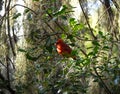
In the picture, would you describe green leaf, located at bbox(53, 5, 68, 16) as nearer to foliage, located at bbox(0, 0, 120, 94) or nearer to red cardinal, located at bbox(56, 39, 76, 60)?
foliage, located at bbox(0, 0, 120, 94)

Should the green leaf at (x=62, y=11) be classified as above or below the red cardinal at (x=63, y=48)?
above

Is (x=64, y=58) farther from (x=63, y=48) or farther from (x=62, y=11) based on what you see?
(x=62, y=11)

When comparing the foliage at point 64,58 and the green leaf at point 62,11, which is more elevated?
the green leaf at point 62,11

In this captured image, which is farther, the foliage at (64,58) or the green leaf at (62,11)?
the foliage at (64,58)

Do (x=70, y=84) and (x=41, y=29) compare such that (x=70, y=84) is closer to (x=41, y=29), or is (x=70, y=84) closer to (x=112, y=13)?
(x=41, y=29)

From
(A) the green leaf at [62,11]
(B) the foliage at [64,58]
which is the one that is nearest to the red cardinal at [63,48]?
(B) the foliage at [64,58]

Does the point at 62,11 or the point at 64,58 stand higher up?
the point at 62,11

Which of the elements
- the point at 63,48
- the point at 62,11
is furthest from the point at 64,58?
the point at 62,11

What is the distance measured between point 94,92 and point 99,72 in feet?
2.54

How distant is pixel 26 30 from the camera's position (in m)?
Answer: 3.06

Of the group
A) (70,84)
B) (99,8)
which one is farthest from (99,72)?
(99,8)

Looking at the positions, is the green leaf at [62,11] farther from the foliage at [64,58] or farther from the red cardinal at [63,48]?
the red cardinal at [63,48]

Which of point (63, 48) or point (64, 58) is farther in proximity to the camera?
point (64, 58)

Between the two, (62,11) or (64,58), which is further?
(64,58)
